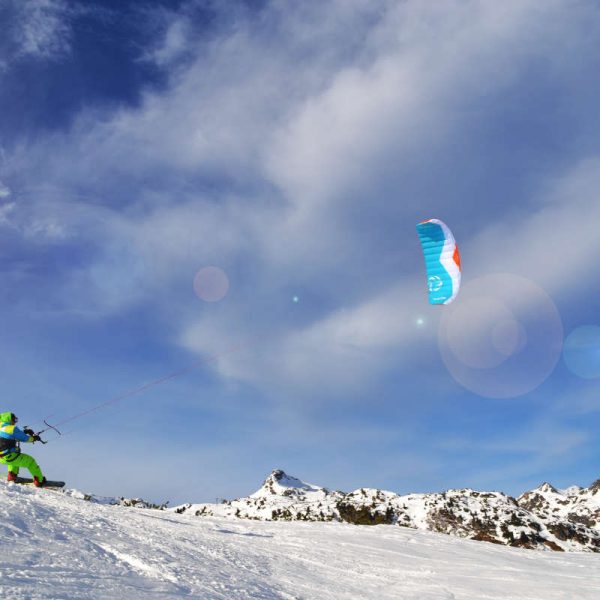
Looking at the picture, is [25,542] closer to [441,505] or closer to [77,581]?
[77,581]

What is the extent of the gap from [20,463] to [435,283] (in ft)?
50.9

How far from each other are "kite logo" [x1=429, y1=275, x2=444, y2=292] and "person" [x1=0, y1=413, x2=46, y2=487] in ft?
48.1

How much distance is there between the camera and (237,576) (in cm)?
804

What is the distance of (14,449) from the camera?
13.7 m

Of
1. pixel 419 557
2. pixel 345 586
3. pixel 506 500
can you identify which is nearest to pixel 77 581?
pixel 345 586

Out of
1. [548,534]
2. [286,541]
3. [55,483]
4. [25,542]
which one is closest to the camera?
[25,542]

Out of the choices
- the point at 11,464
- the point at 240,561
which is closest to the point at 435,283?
the point at 240,561

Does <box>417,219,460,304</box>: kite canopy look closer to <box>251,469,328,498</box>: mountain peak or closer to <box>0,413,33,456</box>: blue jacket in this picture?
<box>0,413,33,456</box>: blue jacket

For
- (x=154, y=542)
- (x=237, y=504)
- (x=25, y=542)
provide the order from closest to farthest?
(x=25, y=542), (x=154, y=542), (x=237, y=504)

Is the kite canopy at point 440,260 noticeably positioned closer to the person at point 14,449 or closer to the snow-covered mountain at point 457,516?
the person at point 14,449

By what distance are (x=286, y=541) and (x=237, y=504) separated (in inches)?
2742

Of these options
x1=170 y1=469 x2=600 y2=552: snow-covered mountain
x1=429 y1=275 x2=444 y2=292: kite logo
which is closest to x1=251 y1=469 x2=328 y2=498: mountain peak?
x1=170 y1=469 x2=600 y2=552: snow-covered mountain

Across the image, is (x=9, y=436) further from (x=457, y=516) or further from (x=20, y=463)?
(x=457, y=516)

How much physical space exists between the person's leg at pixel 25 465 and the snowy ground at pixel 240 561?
328cm
